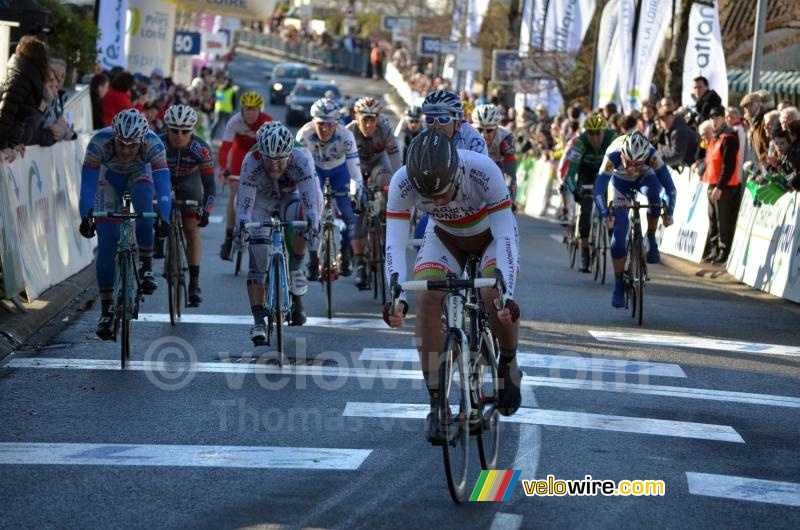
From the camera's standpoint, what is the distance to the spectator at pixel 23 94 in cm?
1420

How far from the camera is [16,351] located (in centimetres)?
1217

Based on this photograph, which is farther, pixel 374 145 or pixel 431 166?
pixel 374 145

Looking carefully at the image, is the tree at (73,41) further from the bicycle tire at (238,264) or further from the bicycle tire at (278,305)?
the bicycle tire at (278,305)

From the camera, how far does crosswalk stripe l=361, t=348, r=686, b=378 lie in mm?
11797

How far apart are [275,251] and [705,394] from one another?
11.3 feet

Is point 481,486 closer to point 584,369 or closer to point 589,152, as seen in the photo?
point 584,369

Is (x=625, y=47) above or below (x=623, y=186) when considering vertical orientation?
above

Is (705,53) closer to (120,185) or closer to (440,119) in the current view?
(440,119)

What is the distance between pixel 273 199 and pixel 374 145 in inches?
172

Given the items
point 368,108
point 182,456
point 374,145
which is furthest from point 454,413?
point 374,145

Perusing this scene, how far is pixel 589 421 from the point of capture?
31.5 ft

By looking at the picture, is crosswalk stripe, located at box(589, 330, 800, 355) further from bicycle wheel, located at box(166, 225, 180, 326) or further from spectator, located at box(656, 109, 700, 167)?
spectator, located at box(656, 109, 700, 167)

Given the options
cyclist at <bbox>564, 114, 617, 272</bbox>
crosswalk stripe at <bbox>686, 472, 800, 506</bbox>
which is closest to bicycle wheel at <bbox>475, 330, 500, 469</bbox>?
crosswalk stripe at <bbox>686, 472, 800, 506</bbox>

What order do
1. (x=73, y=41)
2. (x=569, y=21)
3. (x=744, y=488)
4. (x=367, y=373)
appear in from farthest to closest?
(x=569, y=21), (x=73, y=41), (x=367, y=373), (x=744, y=488)
